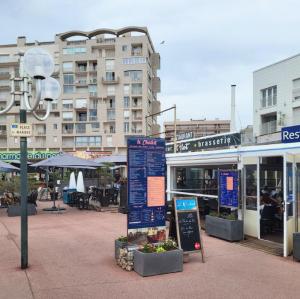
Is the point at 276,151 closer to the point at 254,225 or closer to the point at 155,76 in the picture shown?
the point at 254,225

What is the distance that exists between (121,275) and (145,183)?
162 cm

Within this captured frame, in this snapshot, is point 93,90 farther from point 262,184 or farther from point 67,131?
point 262,184

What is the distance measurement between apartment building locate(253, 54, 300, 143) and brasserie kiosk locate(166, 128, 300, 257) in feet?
68.3

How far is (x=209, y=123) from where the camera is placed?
108688 millimetres

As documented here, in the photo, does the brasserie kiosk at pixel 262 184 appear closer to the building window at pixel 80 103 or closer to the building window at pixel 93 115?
the building window at pixel 93 115

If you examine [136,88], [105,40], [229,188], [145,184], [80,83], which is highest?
[105,40]

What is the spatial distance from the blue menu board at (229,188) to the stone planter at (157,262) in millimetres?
3440

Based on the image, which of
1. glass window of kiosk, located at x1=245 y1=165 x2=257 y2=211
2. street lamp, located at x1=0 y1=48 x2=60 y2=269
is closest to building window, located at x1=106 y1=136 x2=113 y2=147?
glass window of kiosk, located at x1=245 y1=165 x2=257 y2=211

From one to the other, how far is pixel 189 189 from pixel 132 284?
8.45 meters

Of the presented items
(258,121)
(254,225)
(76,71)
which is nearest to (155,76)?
(76,71)

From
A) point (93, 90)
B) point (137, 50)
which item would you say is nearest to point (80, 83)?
point (93, 90)

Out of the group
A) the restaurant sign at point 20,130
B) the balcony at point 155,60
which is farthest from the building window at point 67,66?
the restaurant sign at point 20,130

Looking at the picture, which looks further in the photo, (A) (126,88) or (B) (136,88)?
(A) (126,88)

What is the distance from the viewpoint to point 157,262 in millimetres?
6336
